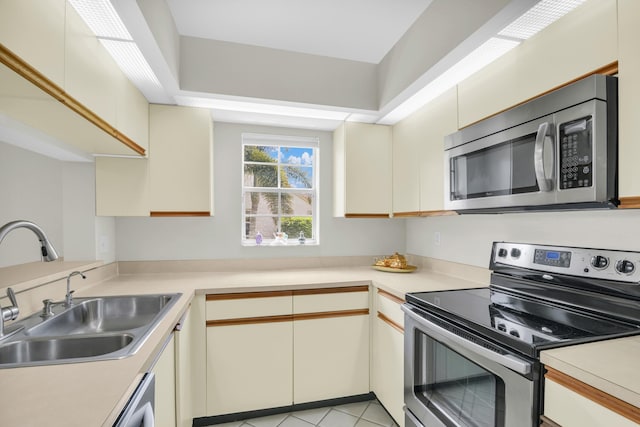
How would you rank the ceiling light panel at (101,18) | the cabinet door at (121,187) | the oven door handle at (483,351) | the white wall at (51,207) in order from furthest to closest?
the cabinet door at (121,187)
the white wall at (51,207)
the ceiling light panel at (101,18)
the oven door handle at (483,351)

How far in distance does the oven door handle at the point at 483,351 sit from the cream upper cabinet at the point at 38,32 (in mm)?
1738

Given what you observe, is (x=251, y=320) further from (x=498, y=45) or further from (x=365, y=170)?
(x=498, y=45)

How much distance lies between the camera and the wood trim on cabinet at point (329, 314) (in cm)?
213

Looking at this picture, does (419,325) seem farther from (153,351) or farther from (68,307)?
(68,307)

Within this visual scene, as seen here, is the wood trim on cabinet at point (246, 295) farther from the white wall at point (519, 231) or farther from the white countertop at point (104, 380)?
the white wall at point (519, 231)

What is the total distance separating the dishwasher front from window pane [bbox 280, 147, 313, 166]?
2158 millimetres

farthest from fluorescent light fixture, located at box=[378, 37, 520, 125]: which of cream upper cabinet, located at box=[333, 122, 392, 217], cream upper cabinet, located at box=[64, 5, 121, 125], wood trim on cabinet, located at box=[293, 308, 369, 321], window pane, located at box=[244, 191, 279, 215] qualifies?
cream upper cabinet, located at box=[64, 5, 121, 125]

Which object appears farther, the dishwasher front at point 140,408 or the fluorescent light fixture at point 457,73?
the fluorescent light fixture at point 457,73

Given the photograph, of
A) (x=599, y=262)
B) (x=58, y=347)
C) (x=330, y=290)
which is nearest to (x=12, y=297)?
(x=58, y=347)

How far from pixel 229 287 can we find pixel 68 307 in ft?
2.63

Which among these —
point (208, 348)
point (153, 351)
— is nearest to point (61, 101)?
point (153, 351)

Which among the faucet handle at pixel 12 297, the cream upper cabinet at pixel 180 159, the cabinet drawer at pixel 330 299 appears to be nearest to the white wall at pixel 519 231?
the cabinet drawer at pixel 330 299

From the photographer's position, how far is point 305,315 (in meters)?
2.14

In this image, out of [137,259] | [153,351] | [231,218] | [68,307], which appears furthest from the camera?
[231,218]
